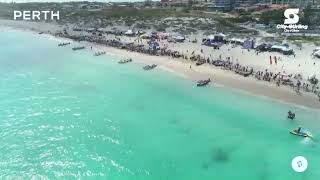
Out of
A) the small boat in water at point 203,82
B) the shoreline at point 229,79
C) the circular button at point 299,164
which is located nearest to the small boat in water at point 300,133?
the circular button at point 299,164

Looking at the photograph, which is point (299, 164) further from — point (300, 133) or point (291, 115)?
point (291, 115)

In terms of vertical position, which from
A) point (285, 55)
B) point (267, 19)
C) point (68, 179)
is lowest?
point (68, 179)

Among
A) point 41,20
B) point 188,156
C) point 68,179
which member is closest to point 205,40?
point 188,156

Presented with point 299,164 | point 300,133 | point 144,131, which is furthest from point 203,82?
point 299,164

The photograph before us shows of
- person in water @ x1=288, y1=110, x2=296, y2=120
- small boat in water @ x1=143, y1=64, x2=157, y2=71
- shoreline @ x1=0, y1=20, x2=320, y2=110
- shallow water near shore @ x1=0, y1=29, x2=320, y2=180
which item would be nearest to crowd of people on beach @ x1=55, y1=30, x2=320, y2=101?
shoreline @ x1=0, y1=20, x2=320, y2=110

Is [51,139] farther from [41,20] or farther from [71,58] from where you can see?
[41,20]

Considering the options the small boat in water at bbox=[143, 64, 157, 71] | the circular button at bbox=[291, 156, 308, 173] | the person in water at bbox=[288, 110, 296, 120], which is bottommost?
the circular button at bbox=[291, 156, 308, 173]

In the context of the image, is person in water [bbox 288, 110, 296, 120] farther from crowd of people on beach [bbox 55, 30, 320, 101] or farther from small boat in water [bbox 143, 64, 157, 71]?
small boat in water [bbox 143, 64, 157, 71]
